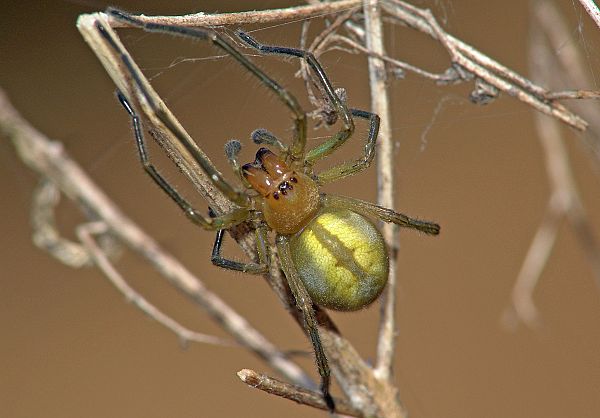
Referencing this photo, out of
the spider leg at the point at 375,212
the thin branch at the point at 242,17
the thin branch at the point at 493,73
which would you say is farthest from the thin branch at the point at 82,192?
the thin branch at the point at 493,73

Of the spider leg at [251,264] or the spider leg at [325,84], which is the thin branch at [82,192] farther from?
the spider leg at [325,84]

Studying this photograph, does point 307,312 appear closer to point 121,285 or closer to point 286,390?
point 286,390

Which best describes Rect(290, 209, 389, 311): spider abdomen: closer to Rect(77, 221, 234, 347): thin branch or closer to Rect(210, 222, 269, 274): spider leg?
Rect(210, 222, 269, 274): spider leg

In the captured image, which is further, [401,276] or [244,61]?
[401,276]

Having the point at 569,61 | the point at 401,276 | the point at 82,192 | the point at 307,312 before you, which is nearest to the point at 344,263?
the point at 307,312

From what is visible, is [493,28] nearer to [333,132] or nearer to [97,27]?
[333,132]

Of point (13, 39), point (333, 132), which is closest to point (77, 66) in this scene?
point (13, 39)
